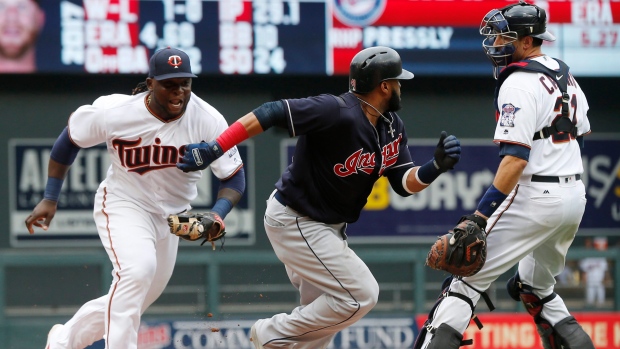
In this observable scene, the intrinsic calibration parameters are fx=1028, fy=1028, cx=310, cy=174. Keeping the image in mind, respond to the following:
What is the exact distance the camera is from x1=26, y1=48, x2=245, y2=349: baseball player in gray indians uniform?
491cm

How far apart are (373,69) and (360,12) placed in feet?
17.9

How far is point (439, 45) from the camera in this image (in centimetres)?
1032

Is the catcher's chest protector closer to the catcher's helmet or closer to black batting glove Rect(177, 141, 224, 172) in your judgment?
the catcher's helmet

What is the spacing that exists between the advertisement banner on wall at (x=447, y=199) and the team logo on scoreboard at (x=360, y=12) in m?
1.65

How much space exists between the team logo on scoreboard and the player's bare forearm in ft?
18.3

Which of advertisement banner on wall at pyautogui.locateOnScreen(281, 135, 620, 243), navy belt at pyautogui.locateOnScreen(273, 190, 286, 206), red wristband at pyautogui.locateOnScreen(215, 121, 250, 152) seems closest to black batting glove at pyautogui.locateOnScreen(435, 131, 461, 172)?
navy belt at pyautogui.locateOnScreen(273, 190, 286, 206)

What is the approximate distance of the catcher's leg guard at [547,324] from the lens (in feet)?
17.0

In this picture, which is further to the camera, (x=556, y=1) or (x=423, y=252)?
(x=556, y=1)

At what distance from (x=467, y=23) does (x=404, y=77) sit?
559cm

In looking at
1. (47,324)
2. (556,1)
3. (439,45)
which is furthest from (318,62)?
(47,324)

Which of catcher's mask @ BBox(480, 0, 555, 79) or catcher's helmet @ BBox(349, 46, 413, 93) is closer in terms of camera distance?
catcher's helmet @ BBox(349, 46, 413, 93)

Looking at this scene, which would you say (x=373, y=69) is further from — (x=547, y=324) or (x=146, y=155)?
(x=547, y=324)

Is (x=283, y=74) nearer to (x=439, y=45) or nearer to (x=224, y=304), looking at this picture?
(x=439, y=45)

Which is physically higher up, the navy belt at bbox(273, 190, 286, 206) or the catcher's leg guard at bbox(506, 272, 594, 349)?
the navy belt at bbox(273, 190, 286, 206)
